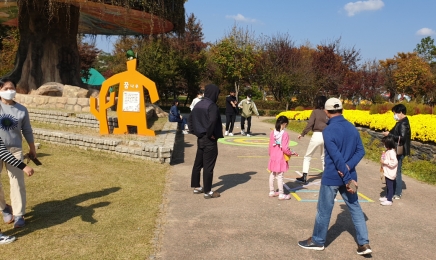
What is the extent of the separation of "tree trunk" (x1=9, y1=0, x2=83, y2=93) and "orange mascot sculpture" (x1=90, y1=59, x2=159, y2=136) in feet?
25.9

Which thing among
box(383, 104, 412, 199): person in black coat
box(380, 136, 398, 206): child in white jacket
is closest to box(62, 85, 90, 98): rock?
box(383, 104, 412, 199): person in black coat

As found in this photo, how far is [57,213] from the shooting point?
5359 mm

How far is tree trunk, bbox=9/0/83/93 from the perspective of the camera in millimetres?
17578

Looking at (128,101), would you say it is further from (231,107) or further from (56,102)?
(56,102)

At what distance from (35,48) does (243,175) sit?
46.6 feet

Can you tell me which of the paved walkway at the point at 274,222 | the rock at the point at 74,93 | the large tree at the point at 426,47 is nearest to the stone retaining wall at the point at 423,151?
the paved walkway at the point at 274,222

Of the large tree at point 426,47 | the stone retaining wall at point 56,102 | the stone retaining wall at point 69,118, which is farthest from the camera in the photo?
the large tree at point 426,47

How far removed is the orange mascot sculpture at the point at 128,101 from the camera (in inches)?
432

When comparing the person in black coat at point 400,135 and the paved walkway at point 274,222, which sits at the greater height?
the person in black coat at point 400,135

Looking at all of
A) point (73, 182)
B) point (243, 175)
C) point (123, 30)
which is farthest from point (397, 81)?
point (73, 182)

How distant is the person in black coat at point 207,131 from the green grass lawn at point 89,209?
0.88m

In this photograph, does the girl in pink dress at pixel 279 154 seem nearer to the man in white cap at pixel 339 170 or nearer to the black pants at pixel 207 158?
the black pants at pixel 207 158

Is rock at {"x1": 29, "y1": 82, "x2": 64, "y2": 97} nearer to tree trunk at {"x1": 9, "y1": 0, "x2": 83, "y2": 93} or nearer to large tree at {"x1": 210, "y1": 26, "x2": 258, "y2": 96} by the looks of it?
tree trunk at {"x1": 9, "y1": 0, "x2": 83, "y2": 93}

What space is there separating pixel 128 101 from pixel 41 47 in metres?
9.44
